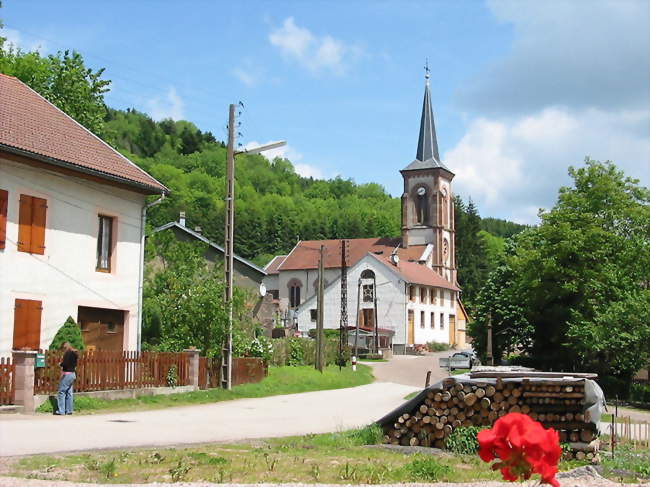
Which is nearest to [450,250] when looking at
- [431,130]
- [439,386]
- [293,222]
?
[431,130]

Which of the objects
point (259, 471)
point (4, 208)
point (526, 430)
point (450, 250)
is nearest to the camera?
point (526, 430)

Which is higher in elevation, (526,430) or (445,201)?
(445,201)

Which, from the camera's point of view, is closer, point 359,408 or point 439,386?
point 439,386

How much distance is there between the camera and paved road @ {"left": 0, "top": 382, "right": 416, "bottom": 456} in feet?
42.5

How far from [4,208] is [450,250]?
8066cm

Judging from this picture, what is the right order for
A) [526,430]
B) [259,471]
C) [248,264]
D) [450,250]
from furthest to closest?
[450,250], [248,264], [259,471], [526,430]

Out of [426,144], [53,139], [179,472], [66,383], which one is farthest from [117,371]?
[426,144]

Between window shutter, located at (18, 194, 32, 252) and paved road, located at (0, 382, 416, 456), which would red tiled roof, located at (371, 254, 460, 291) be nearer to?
paved road, located at (0, 382, 416, 456)

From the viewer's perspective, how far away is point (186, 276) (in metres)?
27.6

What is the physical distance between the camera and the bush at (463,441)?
12625 mm

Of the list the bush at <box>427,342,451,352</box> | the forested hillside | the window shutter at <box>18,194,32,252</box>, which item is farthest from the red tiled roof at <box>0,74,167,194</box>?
the forested hillside

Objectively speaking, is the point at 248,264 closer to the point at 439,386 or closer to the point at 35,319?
the point at 35,319

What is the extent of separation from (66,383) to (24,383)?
915 millimetres

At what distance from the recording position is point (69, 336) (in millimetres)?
21562
